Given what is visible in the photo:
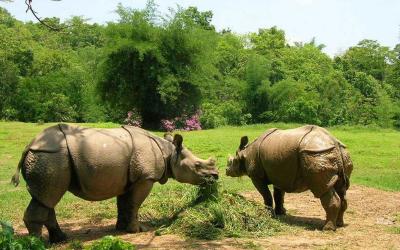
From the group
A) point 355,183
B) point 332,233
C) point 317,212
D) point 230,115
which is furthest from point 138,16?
point 332,233

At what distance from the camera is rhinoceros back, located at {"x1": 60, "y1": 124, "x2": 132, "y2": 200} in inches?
332

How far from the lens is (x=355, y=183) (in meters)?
15.1

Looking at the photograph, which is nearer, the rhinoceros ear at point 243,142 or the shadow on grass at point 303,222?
the shadow on grass at point 303,222

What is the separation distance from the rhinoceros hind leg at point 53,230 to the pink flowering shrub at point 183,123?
22.2m

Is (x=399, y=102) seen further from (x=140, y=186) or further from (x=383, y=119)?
(x=140, y=186)

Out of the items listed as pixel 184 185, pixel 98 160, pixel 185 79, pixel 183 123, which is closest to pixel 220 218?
pixel 184 185

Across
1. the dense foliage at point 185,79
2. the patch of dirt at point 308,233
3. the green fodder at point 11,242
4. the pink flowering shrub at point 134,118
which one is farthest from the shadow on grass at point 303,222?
the pink flowering shrub at point 134,118

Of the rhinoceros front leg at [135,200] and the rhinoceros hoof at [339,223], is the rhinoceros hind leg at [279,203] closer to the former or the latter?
the rhinoceros hoof at [339,223]

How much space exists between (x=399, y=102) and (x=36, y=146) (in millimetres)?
40815

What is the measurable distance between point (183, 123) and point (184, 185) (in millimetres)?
20953

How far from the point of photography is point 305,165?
9.51 metres

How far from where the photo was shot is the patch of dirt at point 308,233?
8375 millimetres

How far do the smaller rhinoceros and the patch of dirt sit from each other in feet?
1.49

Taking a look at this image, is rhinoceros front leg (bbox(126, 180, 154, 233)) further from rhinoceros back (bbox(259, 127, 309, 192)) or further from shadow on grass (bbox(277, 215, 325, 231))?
shadow on grass (bbox(277, 215, 325, 231))
